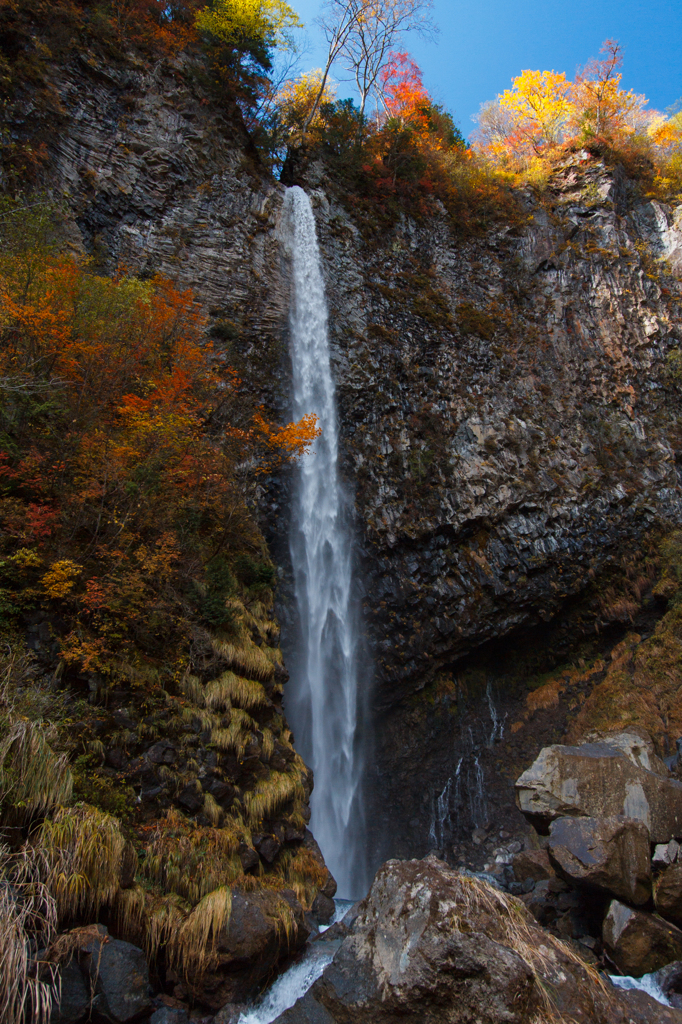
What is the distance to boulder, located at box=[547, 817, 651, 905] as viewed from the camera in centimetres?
666

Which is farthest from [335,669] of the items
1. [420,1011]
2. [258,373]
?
[420,1011]

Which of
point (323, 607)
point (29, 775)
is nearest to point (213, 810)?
point (29, 775)

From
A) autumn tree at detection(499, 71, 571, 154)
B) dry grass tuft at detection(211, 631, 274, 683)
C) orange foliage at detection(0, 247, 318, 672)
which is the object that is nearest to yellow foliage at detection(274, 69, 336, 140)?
autumn tree at detection(499, 71, 571, 154)

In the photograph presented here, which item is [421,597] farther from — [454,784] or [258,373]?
[258,373]

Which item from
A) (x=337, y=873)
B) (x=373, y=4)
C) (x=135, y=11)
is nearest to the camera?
(x=337, y=873)

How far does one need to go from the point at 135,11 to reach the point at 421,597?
18.2 metres

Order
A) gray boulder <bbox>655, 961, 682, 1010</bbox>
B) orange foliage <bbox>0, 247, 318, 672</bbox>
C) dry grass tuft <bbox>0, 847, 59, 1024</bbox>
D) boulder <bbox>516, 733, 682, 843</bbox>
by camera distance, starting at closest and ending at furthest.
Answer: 1. dry grass tuft <bbox>0, 847, 59, 1024</bbox>
2. gray boulder <bbox>655, 961, 682, 1010</bbox>
3. orange foliage <bbox>0, 247, 318, 672</bbox>
4. boulder <bbox>516, 733, 682, 843</bbox>

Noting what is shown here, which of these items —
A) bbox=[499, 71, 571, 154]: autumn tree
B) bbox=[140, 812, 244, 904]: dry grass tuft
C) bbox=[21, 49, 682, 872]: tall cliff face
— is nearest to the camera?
bbox=[140, 812, 244, 904]: dry grass tuft

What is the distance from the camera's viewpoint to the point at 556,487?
15.1 meters

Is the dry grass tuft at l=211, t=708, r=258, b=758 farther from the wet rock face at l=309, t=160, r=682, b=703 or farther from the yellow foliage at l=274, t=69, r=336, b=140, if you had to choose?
the yellow foliage at l=274, t=69, r=336, b=140

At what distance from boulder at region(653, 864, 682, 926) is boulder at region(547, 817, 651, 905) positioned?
0.13 meters

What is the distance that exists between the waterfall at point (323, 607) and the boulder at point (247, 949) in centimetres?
616

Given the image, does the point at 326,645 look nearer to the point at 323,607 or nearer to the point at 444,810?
the point at 323,607

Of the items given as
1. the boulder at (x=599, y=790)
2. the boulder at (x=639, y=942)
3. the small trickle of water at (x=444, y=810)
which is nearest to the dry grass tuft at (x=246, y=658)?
the boulder at (x=599, y=790)
